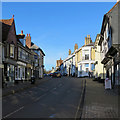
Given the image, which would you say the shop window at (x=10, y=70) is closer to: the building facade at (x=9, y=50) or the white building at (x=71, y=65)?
the building facade at (x=9, y=50)

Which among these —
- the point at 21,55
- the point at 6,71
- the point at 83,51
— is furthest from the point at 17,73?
the point at 83,51

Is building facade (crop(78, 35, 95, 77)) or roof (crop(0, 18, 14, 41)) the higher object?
roof (crop(0, 18, 14, 41))

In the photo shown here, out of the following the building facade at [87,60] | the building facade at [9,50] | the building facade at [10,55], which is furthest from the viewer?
the building facade at [87,60]

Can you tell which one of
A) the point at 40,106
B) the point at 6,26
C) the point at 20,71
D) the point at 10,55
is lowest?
the point at 40,106

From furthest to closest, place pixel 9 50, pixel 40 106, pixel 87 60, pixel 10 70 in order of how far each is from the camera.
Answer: pixel 87 60, pixel 10 70, pixel 9 50, pixel 40 106

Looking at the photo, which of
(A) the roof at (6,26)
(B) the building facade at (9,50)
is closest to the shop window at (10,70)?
(B) the building facade at (9,50)

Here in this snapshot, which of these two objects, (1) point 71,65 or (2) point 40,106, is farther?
(1) point 71,65

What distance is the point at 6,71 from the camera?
26.6 metres

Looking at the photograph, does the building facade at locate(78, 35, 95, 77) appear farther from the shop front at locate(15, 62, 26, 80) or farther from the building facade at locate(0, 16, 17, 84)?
the building facade at locate(0, 16, 17, 84)

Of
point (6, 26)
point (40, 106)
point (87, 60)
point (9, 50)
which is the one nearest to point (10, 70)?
point (9, 50)

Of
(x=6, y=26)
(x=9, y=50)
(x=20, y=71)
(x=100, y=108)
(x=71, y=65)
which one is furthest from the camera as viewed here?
(x=71, y=65)

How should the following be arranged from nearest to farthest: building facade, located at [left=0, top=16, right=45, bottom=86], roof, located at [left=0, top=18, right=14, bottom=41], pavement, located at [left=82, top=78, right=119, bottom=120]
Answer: pavement, located at [left=82, top=78, right=119, bottom=120], building facade, located at [left=0, top=16, right=45, bottom=86], roof, located at [left=0, top=18, right=14, bottom=41]

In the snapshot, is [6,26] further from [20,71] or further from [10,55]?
[20,71]

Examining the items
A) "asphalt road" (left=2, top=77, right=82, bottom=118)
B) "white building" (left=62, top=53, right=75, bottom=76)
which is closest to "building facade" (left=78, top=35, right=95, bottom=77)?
"white building" (left=62, top=53, right=75, bottom=76)
